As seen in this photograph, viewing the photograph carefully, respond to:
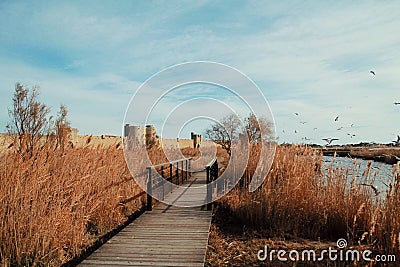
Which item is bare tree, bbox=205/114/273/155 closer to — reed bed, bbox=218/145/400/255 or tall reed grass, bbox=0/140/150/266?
reed bed, bbox=218/145/400/255

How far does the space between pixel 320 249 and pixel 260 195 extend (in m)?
1.79

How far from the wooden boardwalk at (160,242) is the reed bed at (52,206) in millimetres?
444

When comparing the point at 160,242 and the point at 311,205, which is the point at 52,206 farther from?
the point at 311,205

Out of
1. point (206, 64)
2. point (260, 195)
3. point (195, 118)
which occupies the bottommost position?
point (260, 195)

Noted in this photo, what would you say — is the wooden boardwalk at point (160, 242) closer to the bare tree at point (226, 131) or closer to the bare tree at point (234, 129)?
the bare tree at point (234, 129)

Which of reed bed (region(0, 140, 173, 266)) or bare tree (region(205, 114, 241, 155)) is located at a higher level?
bare tree (region(205, 114, 241, 155))

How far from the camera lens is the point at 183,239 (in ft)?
17.1

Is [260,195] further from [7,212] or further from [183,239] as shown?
[7,212]

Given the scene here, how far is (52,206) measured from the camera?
4512 mm

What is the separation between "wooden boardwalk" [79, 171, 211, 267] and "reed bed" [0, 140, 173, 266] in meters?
0.44

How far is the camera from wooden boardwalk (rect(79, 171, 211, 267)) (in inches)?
168

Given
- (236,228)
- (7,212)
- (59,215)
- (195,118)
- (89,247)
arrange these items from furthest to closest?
1. (195,118)
2. (236,228)
3. (89,247)
4. (59,215)
5. (7,212)

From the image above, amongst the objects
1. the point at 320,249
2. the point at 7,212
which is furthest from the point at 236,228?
the point at 7,212

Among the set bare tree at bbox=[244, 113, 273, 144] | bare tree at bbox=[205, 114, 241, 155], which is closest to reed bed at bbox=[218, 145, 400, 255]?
bare tree at bbox=[244, 113, 273, 144]
